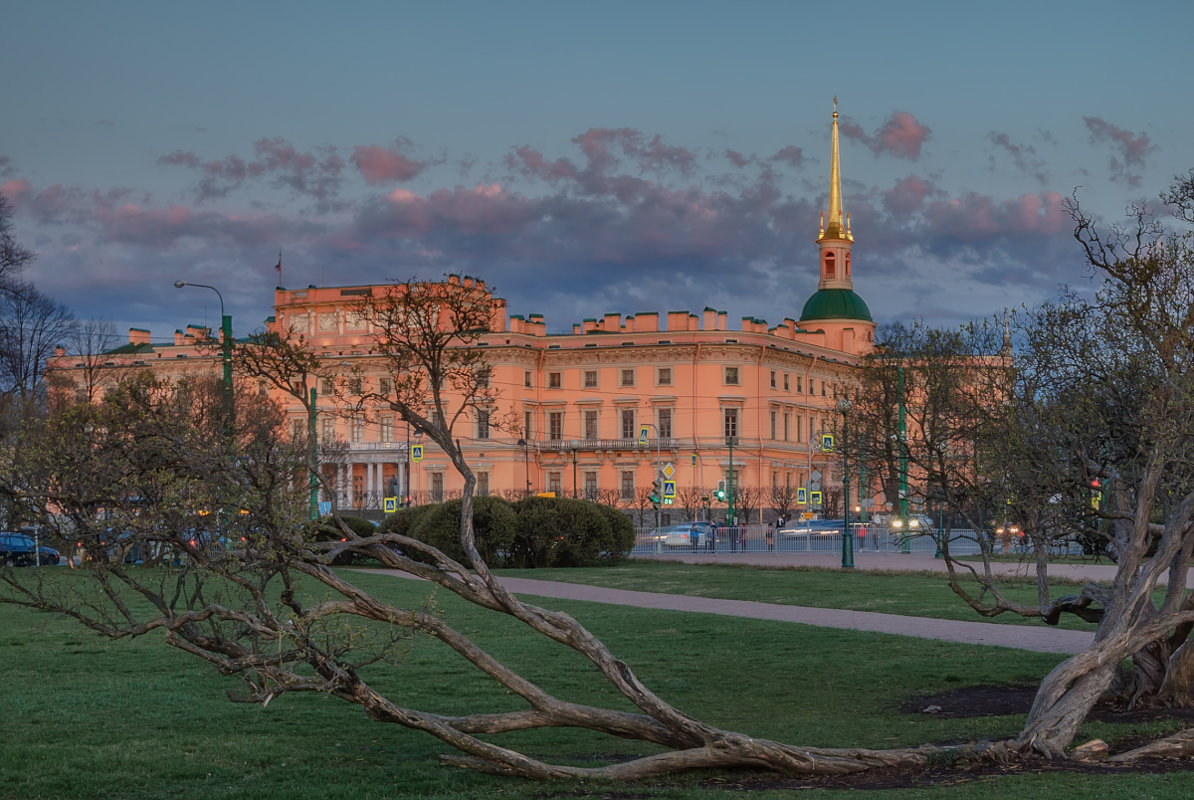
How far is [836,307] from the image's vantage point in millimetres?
111000

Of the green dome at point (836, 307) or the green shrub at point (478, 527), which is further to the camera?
the green dome at point (836, 307)

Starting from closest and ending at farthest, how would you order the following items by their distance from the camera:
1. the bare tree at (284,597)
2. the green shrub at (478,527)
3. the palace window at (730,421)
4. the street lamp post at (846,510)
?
the bare tree at (284,597) < the street lamp post at (846,510) < the green shrub at (478,527) < the palace window at (730,421)

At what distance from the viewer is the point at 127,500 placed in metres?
9.48

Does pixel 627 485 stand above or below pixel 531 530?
above

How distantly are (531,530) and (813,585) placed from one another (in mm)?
10380

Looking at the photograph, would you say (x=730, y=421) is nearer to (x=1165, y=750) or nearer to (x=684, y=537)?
(x=684, y=537)

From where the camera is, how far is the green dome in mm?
111000

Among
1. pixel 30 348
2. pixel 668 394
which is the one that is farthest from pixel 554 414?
pixel 30 348

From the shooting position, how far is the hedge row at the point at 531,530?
1436 inches

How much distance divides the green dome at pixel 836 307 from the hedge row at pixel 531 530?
242 feet

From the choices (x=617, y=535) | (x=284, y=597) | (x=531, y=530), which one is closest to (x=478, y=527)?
(x=531, y=530)

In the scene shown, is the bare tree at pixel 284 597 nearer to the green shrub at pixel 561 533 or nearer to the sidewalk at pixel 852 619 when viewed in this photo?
the sidewalk at pixel 852 619

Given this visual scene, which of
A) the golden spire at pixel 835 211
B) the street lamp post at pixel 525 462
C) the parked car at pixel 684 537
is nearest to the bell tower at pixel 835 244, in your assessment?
the golden spire at pixel 835 211

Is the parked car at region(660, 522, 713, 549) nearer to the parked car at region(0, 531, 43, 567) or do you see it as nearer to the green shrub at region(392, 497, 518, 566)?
the green shrub at region(392, 497, 518, 566)
